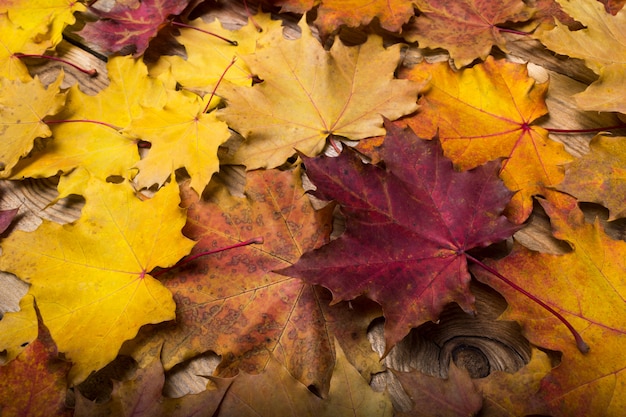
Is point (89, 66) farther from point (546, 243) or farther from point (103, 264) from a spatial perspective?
point (546, 243)

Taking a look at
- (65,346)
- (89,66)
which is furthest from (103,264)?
(89,66)

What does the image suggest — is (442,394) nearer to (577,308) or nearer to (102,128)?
(577,308)

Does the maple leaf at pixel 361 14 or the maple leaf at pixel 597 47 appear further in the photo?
the maple leaf at pixel 361 14

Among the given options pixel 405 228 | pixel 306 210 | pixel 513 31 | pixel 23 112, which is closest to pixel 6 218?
pixel 23 112

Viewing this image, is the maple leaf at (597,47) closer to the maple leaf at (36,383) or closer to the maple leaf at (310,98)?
the maple leaf at (310,98)

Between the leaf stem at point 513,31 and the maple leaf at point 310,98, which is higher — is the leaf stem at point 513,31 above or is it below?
above

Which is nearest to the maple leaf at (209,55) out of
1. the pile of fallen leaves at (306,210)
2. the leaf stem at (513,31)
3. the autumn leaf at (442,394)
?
the pile of fallen leaves at (306,210)

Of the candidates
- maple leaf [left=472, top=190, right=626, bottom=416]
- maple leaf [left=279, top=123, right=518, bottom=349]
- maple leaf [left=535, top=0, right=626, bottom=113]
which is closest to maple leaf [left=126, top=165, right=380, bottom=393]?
maple leaf [left=279, top=123, right=518, bottom=349]
